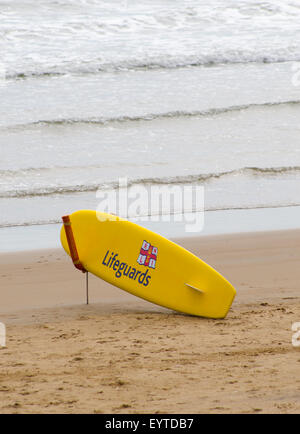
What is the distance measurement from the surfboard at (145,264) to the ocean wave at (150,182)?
3.04 m

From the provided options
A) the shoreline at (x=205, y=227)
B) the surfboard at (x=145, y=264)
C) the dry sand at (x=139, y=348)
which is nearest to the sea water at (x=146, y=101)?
the shoreline at (x=205, y=227)

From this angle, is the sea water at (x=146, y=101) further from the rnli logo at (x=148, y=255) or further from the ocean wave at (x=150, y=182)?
the rnli logo at (x=148, y=255)

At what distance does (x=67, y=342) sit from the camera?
13.2 feet

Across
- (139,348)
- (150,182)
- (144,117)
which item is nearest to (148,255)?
(139,348)

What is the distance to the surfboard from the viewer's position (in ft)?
14.7

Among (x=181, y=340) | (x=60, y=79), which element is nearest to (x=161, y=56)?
(x=60, y=79)

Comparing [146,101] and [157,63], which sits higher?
[157,63]

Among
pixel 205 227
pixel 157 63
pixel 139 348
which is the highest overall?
pixel 157 63

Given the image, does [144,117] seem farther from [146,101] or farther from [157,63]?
[157,63]

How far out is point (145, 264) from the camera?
4.66m

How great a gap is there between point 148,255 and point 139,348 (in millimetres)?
885

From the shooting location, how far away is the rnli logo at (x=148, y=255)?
4.63m

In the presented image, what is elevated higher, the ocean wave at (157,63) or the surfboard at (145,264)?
the ocean wave at (157,63)
